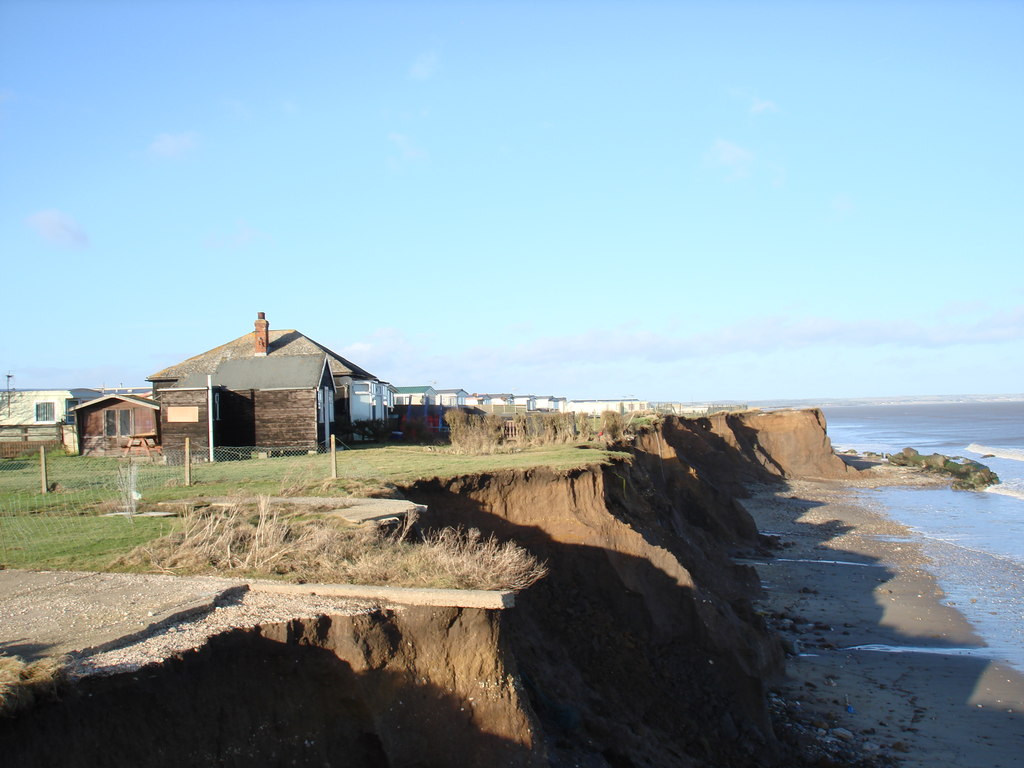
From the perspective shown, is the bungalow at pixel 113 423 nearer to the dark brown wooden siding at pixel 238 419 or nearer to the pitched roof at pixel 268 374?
the pitched roof at pixel 268 374

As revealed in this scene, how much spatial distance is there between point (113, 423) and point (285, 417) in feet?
22.4

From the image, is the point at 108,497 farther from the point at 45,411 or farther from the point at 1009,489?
the point at 1009,489

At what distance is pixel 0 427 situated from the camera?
37656 mm

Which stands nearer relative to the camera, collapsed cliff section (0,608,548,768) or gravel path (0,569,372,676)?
collapsed cliff section (0,608,548,768)

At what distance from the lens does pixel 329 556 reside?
9148 millimetres

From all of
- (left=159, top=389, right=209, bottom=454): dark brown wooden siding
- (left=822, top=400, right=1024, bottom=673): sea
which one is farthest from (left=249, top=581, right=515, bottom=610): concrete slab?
(left=159, top=389, right=209, bottom=454): dark brown wooden siding

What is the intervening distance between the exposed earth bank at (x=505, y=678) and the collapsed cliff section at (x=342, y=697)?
0.04 ft

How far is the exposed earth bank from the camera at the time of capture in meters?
6.17

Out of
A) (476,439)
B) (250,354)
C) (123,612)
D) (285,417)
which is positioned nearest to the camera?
(123,612)

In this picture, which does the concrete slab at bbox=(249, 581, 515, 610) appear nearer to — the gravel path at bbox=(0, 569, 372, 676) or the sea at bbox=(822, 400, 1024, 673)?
the gravel path at bbox=(0, 569, 372, 676)

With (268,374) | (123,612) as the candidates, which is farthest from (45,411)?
(123,612)

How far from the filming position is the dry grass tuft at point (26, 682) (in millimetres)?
5259

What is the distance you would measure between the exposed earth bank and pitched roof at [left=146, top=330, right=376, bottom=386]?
1028 inches

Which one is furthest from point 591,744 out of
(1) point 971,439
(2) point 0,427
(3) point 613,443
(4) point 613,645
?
(1) point 971,439
